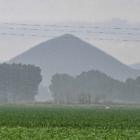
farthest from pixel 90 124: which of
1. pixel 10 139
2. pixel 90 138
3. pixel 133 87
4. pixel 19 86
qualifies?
pixel 133 87

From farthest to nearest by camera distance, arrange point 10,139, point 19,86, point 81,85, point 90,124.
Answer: point 81,85 < point 19,86 < point 90,124 < point 10,139

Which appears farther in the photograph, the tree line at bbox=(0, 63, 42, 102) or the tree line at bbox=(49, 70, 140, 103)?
the tree line at bbox=(49, 70, 140, 103)

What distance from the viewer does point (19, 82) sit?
5659 inches

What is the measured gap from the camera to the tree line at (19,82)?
142812mm

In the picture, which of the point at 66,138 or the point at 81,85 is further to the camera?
the point at 81,85

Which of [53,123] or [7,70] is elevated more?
[7,70]

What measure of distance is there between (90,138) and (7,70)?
131m

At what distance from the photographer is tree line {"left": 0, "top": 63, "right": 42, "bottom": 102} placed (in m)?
143

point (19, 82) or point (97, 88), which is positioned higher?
point (19, 82)

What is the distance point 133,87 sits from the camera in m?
175

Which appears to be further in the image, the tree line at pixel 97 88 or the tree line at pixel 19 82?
the tree line at pixel 97 88

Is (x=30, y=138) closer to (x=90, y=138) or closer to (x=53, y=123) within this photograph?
(x=90, y=138)

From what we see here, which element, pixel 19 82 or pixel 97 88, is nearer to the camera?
pixel 19 82

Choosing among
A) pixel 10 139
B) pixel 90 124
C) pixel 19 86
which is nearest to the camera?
pixel 10 139
